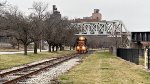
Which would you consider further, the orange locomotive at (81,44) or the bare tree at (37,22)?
the orange locomotive at (81,44)

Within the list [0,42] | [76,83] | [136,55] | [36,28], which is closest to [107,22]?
[0,42]

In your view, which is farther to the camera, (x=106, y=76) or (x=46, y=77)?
(x=46, y=77)

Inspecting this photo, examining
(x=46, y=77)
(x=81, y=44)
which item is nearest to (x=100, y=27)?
(x=81, y=44)

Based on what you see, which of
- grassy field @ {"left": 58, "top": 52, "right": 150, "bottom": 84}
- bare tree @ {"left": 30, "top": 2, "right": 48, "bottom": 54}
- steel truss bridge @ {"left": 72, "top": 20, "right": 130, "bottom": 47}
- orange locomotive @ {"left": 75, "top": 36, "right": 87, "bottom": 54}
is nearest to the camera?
grassy field @ {"left": 58, "top": 52, "right": 150, "bottom": 84}

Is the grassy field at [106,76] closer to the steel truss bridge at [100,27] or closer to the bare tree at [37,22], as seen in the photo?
the bare tree at [37,22]

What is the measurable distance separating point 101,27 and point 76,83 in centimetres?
16091

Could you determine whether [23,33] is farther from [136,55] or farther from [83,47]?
[83,47]

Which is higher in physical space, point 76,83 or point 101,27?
point 101,27

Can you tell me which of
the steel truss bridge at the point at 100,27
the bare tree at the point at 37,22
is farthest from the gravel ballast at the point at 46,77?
the steel truss bridge at the point at 100,27

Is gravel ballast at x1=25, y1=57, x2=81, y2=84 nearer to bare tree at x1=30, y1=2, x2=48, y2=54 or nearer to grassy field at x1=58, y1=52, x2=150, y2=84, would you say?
grassy field at x1=58, y1=52, x2=150, y2=84

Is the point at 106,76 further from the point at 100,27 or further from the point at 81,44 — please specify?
the point at 100,27

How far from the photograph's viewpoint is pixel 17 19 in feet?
200

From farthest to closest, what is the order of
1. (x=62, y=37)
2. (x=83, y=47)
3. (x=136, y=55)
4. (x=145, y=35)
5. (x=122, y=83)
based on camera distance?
(x=145, y=35), (x=62, y=37), (x=83, y=47), (x=136, y=55), (x=122, y=83)

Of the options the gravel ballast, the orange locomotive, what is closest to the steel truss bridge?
the orange locomotive
